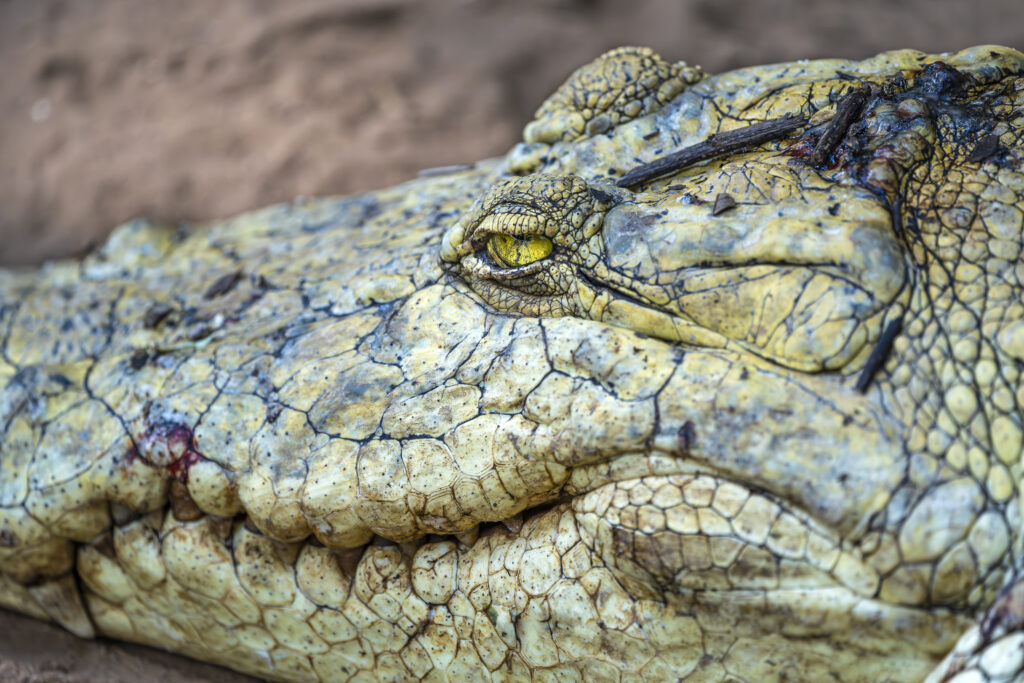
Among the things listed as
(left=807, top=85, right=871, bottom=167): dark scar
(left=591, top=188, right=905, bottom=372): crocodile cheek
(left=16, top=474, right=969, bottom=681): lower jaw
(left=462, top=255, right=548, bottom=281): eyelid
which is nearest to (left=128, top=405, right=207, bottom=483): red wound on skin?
(left=16, top=474, right=969, bottom=681): lower jaw

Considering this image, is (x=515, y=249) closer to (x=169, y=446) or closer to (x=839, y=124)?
(x=839, y=124)

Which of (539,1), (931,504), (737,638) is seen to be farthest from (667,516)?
(539,1)

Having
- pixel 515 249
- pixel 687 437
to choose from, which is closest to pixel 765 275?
pixel 687 437

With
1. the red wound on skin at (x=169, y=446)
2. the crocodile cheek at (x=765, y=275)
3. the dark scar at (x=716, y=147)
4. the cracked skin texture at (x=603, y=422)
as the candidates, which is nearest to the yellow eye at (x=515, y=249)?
the cracked skin texture at (x=603, y=422)

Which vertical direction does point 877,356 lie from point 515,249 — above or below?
below

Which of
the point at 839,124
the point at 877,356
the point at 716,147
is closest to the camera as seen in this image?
the point at 877,356

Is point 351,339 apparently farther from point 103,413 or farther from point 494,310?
point 103,413

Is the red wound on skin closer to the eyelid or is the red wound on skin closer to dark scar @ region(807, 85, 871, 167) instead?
the eyelid

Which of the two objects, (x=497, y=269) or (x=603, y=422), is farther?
(x=497, y=269)
